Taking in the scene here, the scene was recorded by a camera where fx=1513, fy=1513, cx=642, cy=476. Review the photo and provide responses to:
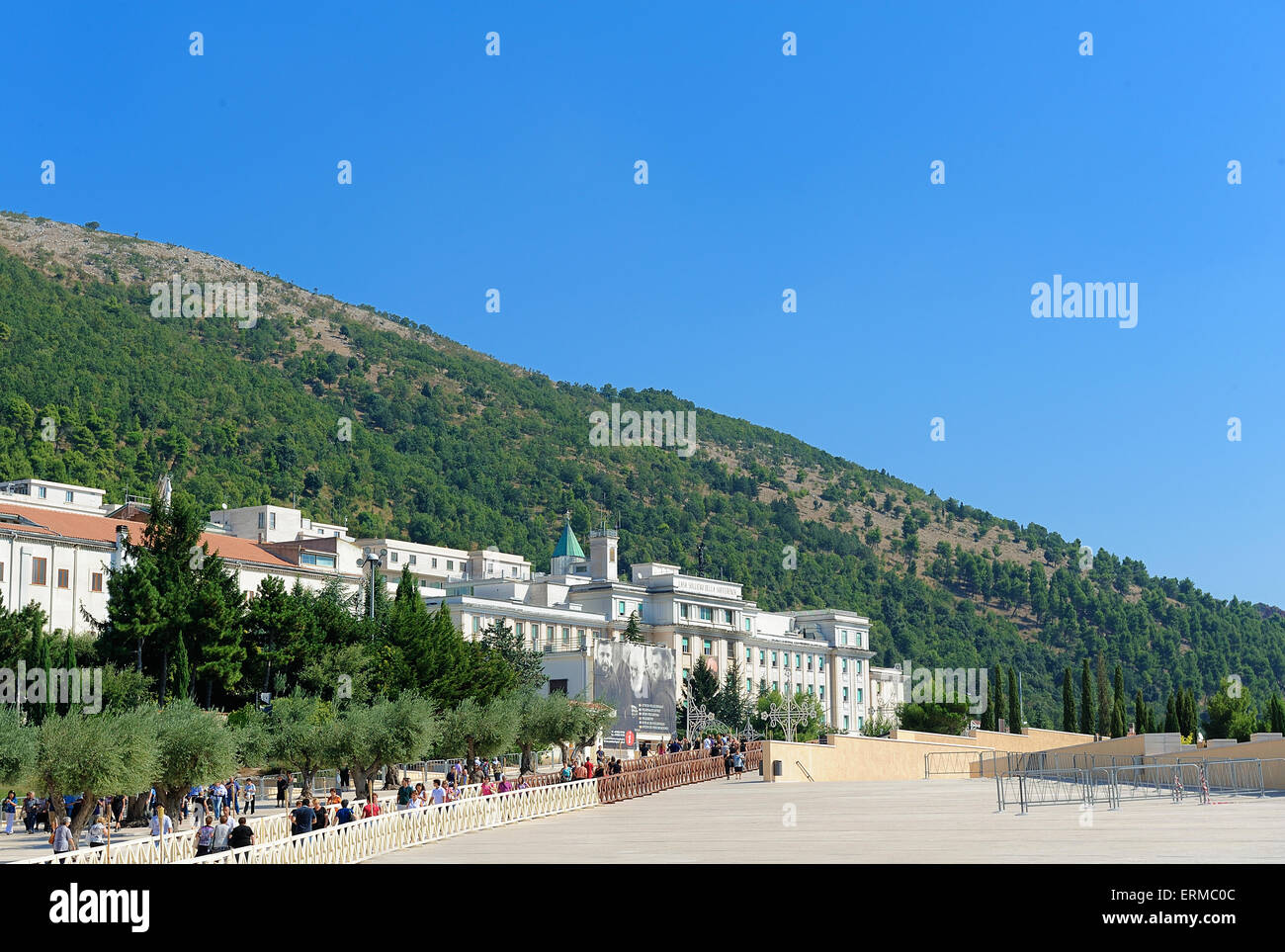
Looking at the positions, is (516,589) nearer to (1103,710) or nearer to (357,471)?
(1103,710)

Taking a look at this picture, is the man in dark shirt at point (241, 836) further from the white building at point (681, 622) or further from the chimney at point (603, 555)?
the chimney at point (603, 555)

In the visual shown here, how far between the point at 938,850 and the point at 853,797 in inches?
695

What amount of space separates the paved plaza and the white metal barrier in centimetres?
39

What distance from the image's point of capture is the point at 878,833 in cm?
2733

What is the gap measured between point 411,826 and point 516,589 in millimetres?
80963

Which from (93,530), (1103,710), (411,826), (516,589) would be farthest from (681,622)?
(411,826)

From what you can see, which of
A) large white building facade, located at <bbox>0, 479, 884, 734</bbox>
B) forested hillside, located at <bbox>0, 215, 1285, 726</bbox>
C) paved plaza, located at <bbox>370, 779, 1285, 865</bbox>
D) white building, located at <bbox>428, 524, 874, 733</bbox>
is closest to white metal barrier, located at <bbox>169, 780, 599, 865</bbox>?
paved plaza, located at <bbox>370, 779, 1285, 865</bbox>

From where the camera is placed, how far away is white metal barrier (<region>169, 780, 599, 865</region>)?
20.2 metres

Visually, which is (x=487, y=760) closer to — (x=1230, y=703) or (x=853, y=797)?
(x=853, y=797)

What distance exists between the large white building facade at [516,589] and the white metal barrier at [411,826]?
34296 mm

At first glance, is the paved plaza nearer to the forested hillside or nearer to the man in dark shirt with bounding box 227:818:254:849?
the man in dark shirt with bounding box 227:818:254:849

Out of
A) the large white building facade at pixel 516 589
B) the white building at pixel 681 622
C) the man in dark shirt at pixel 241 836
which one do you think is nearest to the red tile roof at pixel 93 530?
the large white building facade at pixel 516 589
